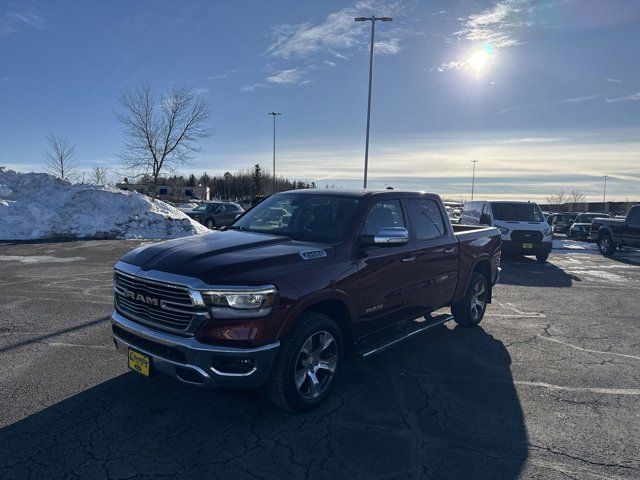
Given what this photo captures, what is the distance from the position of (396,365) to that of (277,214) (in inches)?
85.6

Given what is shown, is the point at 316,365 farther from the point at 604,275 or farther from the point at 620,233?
the point at 620,233

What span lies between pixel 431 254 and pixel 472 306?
5.63 feet

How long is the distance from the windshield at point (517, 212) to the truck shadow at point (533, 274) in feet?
4.57

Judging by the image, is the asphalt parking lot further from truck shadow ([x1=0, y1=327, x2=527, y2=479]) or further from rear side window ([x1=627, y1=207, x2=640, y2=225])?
rear side window ([x1=627, y1=207, x2=640, y2=225])

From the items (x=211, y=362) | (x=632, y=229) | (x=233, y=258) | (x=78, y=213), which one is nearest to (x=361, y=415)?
(x=211, y=362)

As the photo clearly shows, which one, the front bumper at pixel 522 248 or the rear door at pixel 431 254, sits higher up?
the rear door at pixel 431 254

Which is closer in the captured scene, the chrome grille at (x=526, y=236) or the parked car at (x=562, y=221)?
the chrome grille at (x=526, y=236)

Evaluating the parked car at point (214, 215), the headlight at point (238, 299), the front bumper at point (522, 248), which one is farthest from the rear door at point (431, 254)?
the parked car at point (214, 215)

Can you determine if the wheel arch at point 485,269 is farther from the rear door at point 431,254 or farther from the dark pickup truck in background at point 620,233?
the dark pickup truck in background at point 620,233

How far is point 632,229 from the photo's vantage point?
16562 mm

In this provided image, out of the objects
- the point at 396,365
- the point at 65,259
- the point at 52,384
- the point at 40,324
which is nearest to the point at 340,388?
the point at 396,365

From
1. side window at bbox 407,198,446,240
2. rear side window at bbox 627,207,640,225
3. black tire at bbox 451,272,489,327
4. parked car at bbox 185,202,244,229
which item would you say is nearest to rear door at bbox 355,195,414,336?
side window at bbox 407,198,446,240

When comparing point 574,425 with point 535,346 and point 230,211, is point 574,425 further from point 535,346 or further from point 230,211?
point 230,211

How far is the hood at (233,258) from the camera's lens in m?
3.47
